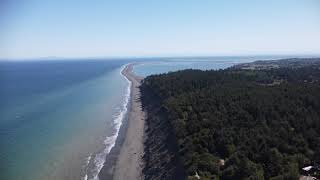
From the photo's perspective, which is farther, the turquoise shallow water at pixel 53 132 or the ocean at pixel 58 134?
the turquoise shallow water at pixel 53 132

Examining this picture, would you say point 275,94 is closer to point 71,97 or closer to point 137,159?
point 137,159

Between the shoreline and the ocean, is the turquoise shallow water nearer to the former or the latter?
the ocean

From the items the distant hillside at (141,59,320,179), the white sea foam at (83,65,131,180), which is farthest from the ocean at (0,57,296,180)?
the distant hillside at (141,59,320,179)

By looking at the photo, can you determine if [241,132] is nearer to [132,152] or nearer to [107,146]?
[132,152]

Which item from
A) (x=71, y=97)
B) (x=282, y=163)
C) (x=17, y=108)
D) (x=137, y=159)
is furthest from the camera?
(x=71, y=97)

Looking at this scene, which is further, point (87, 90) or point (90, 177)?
point (87, 90)

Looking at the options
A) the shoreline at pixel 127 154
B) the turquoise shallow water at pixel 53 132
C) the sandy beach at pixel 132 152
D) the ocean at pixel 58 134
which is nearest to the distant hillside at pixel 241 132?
the sandy beach at pixel 132 152

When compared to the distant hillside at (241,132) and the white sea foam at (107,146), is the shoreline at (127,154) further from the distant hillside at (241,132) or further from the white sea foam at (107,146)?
the distant hillside at (241,132)

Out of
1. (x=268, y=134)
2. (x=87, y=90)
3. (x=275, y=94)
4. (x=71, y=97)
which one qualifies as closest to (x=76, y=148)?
(x=268, y=134)
